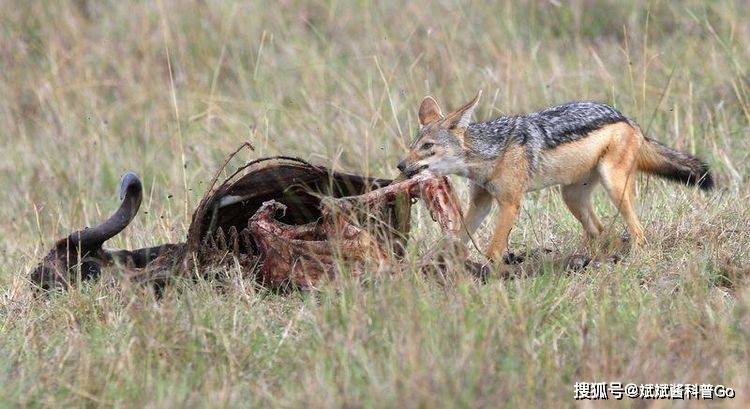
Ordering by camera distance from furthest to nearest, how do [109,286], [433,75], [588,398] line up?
1. [433,75]
2. [109,286]
3. [588,398]

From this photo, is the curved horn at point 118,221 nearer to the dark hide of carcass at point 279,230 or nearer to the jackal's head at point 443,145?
the dark hide of carcass at point 279,230

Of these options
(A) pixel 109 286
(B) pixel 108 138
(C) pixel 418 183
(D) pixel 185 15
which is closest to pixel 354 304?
(C) pixel 418 183

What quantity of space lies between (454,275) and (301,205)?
109 cm

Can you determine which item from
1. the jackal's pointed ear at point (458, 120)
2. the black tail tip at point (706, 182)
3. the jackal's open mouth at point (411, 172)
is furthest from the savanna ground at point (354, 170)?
the jackal's pointed ear at point (458, 120)

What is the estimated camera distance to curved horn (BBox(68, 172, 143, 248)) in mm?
5645

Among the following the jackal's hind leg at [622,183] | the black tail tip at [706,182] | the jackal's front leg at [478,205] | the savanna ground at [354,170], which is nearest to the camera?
the savanna ground at [354,170]

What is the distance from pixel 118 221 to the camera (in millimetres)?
5645

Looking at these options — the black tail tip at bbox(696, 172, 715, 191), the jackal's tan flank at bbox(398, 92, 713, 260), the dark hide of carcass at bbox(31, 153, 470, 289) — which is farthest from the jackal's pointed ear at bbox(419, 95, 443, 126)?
the black tail tip at bbox(696, 172, 715, 191)

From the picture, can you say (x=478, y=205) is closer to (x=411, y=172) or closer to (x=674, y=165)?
(x=411, y=172)

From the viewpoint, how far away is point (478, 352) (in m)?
4.08

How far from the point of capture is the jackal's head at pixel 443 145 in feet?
19.8

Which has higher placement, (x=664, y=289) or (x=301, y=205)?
(x=301, y=205)

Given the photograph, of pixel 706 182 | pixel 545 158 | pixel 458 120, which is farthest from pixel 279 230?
pixel 706 182

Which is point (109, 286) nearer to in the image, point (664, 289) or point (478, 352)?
point (478, 352)
